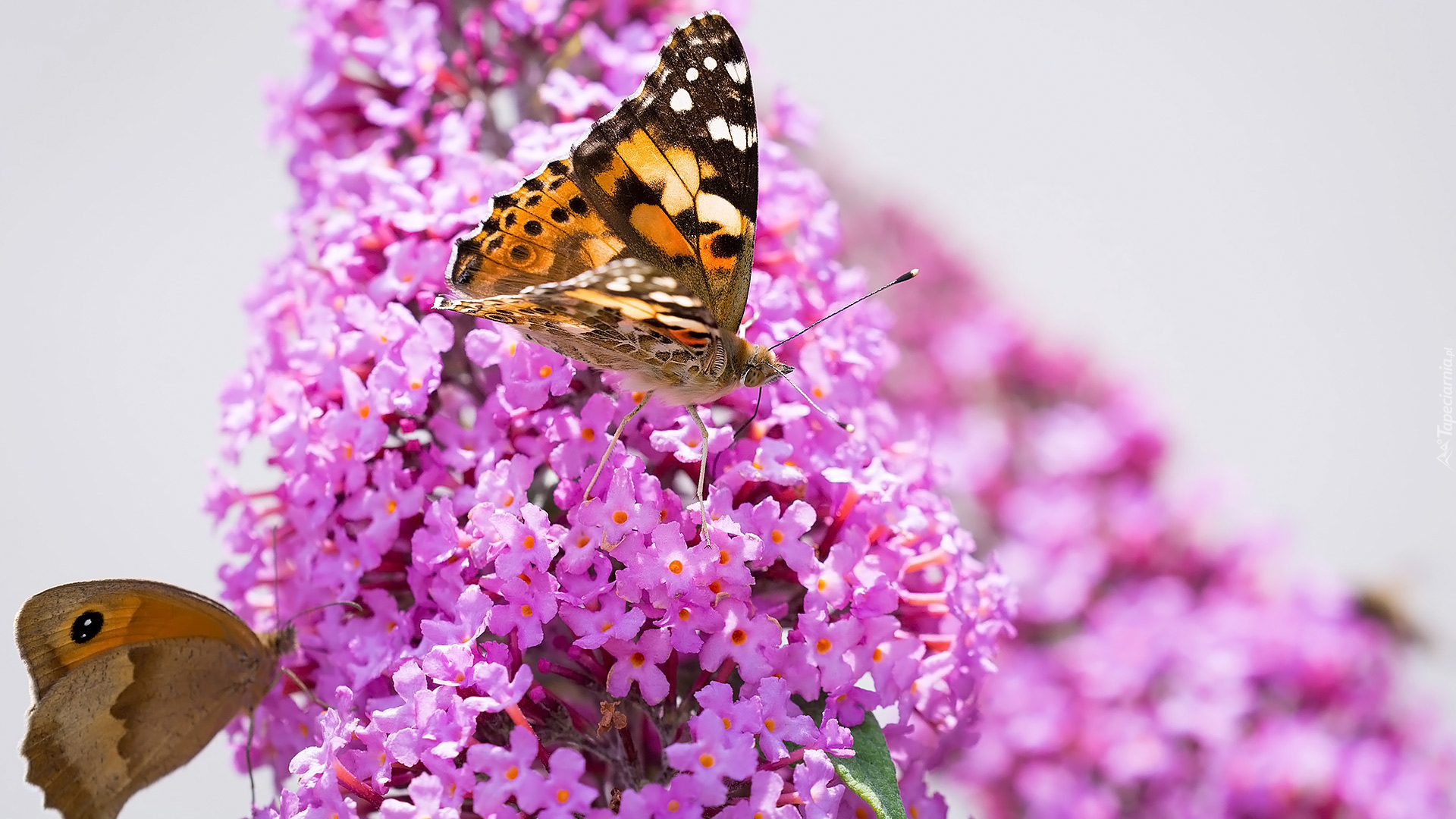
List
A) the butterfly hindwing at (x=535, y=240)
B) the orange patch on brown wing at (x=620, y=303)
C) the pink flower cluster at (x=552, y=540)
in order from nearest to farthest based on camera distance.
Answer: the orange patch on brown wing at (x=620, y=303), the pink flower cluster at (x=552, y=540), the butterfly hindwing at (x=535, y=240)

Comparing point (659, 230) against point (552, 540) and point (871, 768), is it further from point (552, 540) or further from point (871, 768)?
point (871, 768)

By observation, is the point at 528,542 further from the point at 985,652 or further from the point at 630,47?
the point at 630,47

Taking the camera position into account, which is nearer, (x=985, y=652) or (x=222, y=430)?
(x=985, y=652)

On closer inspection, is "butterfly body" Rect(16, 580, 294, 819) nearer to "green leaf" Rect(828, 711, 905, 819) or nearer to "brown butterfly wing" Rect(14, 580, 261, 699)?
"brown butterfly wing" Rect(14, 580, 261, 699)

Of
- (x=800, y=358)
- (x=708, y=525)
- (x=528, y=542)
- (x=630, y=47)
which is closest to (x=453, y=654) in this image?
(x=528, y=542)

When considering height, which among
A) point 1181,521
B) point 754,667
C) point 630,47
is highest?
point 630,47

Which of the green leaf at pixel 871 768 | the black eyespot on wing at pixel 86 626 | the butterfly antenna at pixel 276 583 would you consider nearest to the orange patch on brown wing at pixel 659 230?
the green leaf at pixel 871 768

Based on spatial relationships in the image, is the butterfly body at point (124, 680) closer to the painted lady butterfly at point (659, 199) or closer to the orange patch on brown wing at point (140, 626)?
the orange patch on brown wing at point (140, 626)
